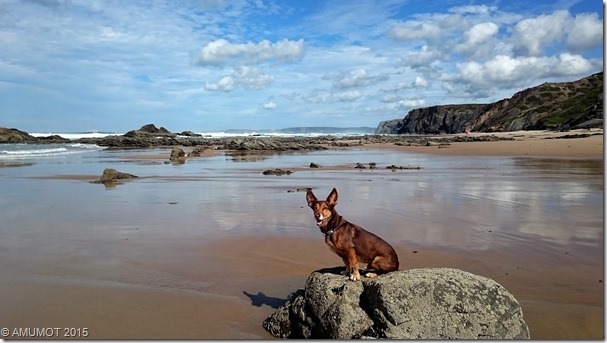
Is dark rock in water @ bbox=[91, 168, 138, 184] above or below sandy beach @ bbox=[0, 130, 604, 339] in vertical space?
above

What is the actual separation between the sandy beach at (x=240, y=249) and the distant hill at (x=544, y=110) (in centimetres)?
4970

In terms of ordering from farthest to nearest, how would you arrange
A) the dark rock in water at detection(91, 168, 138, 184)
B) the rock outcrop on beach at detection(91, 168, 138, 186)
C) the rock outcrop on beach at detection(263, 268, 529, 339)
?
the dark rock in water at detection(91, 168, 138, 184) < the rock outcrop on beach at detection(91, 168, 138, 186) < the rock outcrop on beach at detection(263, 268, 529, 339)

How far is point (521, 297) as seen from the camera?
6008 mm

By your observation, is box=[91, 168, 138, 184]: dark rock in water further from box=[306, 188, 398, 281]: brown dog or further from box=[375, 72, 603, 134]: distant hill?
box=[375, 72, 603, 134]: distant hill

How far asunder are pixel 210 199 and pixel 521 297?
31.3ft

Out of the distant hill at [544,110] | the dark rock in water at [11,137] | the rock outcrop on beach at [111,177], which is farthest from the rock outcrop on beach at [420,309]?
the dark rock in water at [11,137]

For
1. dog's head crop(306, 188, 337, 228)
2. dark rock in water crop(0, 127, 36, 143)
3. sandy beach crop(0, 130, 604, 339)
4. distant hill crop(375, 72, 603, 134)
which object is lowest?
sandy beach crop(0, 130, 604, 339)

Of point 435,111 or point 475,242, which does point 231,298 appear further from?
point 435,111

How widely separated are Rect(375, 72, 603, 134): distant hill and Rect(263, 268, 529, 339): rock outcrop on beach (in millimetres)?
56929

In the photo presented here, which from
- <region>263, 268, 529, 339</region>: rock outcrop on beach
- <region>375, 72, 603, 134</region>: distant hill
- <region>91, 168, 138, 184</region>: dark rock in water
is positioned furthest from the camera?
<region>375, 72, 603, 134</region>: distant hill

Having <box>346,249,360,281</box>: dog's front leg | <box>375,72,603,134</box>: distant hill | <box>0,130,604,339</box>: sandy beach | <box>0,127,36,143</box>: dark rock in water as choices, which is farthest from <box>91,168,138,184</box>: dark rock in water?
<box>0,127,36,143</box>: dark rock in water

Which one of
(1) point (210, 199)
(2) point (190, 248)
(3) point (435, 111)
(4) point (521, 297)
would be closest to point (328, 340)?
(4) point (521, 297)

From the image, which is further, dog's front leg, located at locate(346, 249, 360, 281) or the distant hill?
the distant hill

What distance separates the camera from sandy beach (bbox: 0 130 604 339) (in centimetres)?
550
